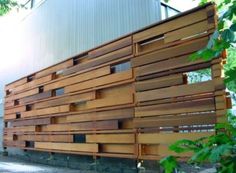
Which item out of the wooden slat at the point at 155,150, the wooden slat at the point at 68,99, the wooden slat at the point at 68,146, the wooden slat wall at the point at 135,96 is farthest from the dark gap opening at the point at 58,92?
the wooden slat at the point at 155,150

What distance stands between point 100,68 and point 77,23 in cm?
189

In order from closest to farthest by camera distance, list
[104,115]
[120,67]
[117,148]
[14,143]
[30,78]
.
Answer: [117,148] < [104,115] < [120,67] < [30,78] < [14,143]

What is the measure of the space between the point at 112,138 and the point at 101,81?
0.99 m

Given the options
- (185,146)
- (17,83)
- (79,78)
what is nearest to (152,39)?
(79,78)

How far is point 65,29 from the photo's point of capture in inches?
270

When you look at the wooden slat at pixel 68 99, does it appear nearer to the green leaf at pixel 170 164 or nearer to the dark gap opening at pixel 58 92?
the dark gap opening at pixel 58 92

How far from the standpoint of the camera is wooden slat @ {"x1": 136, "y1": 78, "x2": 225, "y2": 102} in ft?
10.9

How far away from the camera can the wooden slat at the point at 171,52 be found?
11.5 ft

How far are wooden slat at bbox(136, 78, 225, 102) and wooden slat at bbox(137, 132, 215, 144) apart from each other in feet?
1.59

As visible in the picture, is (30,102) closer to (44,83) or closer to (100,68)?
(44,83)

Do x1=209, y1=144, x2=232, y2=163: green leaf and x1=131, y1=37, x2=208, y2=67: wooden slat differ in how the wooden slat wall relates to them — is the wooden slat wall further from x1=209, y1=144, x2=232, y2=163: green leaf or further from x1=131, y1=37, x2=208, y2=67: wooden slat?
x1=209, y1=144, x2=232, y2=163: green leaf

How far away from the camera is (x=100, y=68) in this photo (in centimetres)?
502

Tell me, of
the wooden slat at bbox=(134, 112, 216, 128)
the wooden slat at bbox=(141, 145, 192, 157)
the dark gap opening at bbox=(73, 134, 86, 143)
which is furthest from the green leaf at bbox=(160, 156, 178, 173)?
the dark gap opening at bbox=(73, 134, 86, 143)

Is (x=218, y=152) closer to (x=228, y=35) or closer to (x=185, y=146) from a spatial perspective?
(x=185, y=146)
